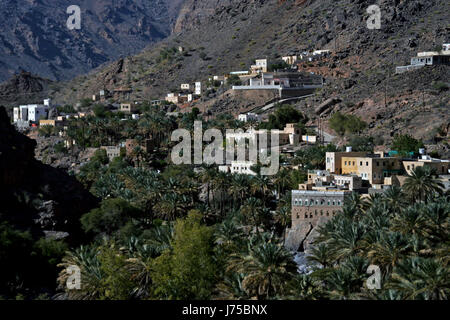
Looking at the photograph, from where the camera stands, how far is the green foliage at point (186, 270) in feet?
134

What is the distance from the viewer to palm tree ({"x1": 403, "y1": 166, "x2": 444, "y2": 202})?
59.2 metres

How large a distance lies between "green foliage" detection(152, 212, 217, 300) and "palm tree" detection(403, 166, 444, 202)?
69.5 ft

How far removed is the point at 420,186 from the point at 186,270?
2526 cm

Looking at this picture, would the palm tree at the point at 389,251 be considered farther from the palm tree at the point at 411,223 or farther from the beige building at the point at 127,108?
the beige building at the point at 127,108

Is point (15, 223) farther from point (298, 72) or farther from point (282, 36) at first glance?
point (282, 36)

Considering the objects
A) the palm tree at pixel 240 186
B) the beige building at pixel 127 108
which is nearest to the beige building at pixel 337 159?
the palm tree at pixel 240 186

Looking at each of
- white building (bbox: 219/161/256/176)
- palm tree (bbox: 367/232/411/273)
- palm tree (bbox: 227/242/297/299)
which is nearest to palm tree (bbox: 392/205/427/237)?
palm tree (bbox: 367/232/411/273)

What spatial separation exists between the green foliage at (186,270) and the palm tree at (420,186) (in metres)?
21.2

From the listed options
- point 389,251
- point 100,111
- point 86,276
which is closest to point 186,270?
point 86,276

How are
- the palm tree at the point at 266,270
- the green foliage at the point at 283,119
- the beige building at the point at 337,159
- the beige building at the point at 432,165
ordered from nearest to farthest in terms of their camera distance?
the palm tree at the point at 266,270 → the beige building at the point at 432,165 → the beige building at the point at 337,159 → the green foliage at the point at 283,119

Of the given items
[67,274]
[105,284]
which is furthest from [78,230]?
[105,284]

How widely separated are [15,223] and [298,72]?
80429mm

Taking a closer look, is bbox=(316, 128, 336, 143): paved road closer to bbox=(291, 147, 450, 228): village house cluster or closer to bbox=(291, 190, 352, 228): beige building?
bbox=(291, 147, 450, 228): village house cluster

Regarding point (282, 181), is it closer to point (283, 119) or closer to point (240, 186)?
point (240, 186)
